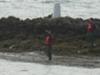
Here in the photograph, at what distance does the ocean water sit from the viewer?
146 ft

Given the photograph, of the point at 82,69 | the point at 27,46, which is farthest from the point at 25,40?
the point at 82,69

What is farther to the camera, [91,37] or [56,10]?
[56,10]

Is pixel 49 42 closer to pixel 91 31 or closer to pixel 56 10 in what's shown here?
pixel 91 31

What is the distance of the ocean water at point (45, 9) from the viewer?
44.4 meters

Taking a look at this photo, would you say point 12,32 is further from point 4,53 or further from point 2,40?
point 4,53

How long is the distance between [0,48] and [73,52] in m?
4.25

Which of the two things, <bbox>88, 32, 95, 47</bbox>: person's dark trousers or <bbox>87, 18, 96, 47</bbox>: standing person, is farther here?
<bbox>88, 32, 95, 47</bbox>: person's dark trousers

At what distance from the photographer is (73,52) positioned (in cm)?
2609

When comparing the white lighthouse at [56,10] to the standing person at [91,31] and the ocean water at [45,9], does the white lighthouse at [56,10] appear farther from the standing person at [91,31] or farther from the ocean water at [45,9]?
the ocean water at [45,9]

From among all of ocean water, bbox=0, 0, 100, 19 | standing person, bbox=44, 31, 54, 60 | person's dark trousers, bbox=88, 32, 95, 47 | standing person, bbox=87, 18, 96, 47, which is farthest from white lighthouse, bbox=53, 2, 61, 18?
ocean water, bbox=0, 0, 100, 19

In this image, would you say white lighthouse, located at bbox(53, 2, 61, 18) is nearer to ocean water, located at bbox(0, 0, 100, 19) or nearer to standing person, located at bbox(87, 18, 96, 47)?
standing person, located at bbox(87, 18, 96, 47)

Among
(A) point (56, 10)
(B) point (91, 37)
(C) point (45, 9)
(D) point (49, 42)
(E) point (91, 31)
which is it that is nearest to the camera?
(D) point (49, 42)

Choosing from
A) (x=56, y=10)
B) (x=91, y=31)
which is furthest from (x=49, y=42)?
(x=56, y=10)

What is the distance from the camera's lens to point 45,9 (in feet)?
162
